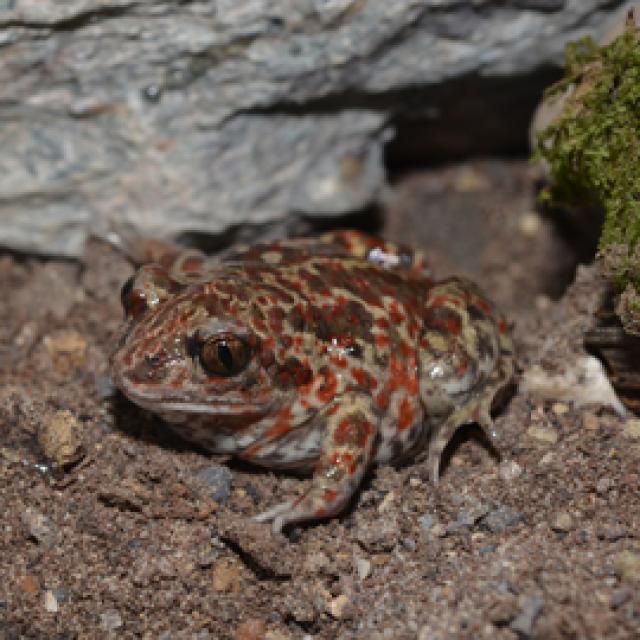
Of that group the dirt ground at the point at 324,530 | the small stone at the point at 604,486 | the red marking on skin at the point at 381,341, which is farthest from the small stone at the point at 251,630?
the small stone at the point at 604,486

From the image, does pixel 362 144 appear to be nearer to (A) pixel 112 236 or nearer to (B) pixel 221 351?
(A) pixel 112 236

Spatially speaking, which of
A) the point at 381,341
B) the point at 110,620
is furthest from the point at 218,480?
the point at 381,341

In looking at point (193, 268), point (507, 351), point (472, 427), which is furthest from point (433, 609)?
point (193, 268)

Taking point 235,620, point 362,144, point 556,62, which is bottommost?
point 235,620

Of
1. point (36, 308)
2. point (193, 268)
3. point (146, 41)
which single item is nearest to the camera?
point (146, 41)

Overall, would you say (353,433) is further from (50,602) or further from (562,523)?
(50,602)

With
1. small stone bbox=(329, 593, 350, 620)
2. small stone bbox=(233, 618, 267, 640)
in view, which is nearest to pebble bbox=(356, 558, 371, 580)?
small stone bbox=(329, 593, 350, 620)

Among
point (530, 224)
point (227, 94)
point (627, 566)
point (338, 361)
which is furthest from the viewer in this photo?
point (530, 224)
